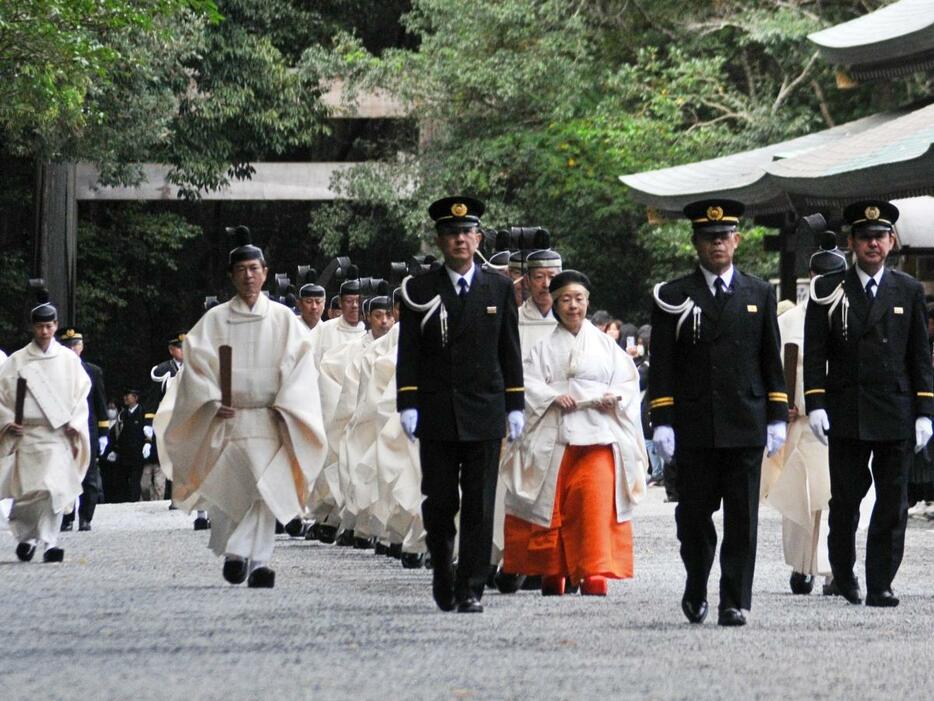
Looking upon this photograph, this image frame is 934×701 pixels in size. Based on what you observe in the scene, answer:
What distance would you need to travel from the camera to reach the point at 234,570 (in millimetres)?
12492

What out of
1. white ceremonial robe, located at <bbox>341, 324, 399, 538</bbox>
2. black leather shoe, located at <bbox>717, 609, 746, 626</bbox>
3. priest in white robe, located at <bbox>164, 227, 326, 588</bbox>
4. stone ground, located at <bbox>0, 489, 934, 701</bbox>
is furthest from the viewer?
white ceremonial robe, located at <bbox>341, 324, 399, 538</bbox>

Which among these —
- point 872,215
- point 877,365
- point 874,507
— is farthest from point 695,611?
point 872,215

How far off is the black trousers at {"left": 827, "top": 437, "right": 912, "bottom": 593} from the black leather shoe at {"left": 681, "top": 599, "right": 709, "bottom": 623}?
132cm

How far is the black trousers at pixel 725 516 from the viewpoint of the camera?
9.88 m

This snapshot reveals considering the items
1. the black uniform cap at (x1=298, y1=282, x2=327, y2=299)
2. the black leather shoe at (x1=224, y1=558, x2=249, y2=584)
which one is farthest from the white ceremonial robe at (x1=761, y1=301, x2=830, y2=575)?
the black uniform cap at (x1=298, y1=282, x2=327, y2=299)

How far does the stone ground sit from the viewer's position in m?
7.70

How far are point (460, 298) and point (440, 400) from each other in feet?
1.74

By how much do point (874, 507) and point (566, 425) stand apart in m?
1.89

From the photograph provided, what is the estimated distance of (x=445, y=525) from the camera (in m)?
10.9

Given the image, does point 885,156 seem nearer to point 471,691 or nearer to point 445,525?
point 445,525

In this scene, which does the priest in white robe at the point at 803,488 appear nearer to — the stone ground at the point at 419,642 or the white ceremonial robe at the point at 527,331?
the stone ground at the point at 419,642

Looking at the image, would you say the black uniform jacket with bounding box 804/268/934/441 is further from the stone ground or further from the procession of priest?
the stone ground

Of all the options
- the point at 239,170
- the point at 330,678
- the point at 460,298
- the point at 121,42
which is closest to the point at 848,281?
the point at 460,298

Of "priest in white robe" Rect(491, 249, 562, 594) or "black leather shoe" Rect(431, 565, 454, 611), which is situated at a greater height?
"priest in white robe" Rect(491, 249, 562, 594)
